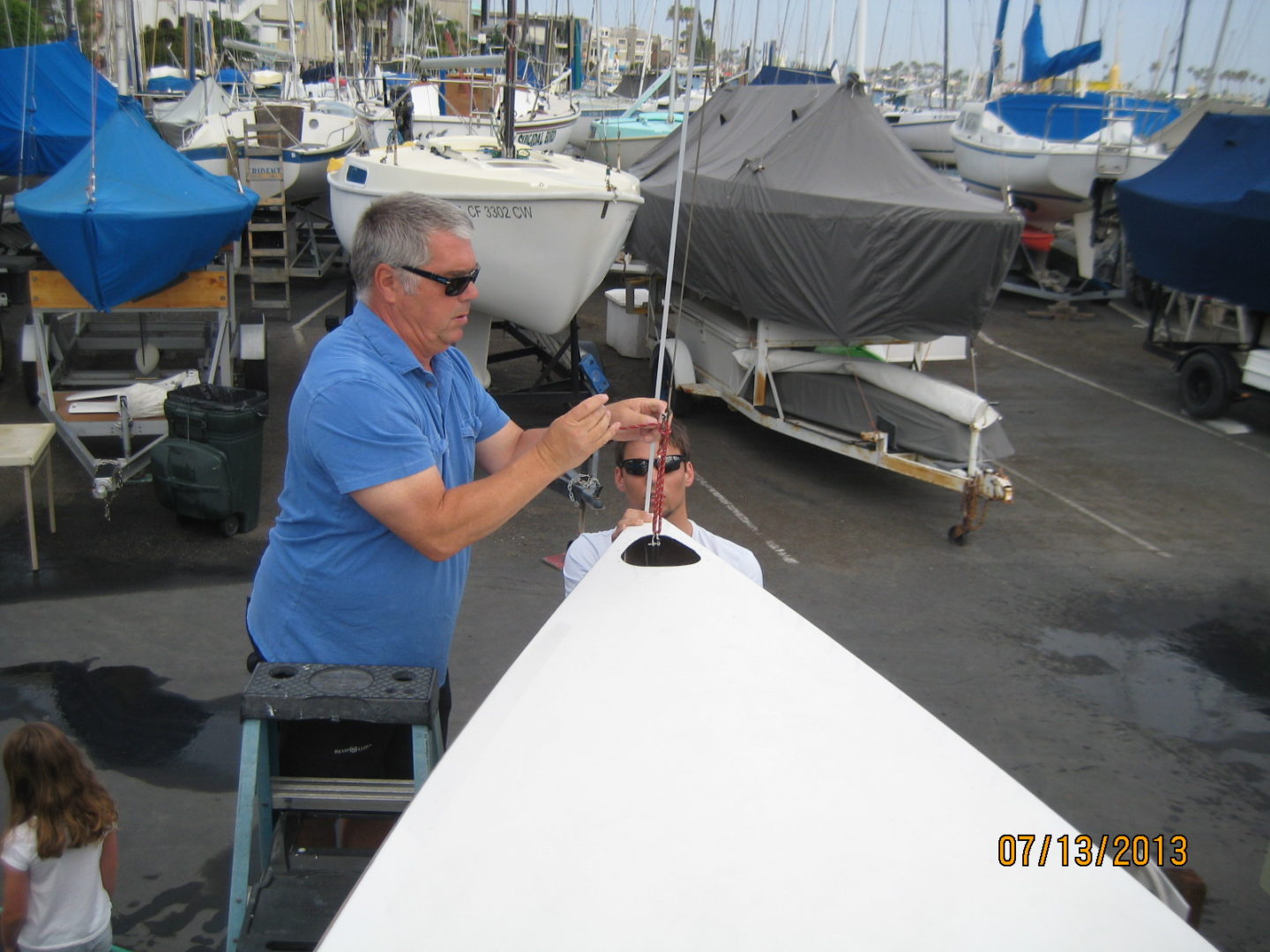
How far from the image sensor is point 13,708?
4.54 m

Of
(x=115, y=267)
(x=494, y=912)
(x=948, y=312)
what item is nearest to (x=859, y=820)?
(x=494, y=912)

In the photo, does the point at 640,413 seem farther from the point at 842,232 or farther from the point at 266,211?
the point at 266,211

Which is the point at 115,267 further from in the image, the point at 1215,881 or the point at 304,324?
the point at 1215,881

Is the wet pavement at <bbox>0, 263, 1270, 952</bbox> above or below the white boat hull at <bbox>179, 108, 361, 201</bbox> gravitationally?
below

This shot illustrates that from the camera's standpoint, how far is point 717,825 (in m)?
1.70

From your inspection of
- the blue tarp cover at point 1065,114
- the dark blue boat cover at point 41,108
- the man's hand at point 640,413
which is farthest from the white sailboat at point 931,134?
the man's hand at point 640,413

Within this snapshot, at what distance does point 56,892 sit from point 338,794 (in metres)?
0.86

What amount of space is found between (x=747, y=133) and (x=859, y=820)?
8231mm

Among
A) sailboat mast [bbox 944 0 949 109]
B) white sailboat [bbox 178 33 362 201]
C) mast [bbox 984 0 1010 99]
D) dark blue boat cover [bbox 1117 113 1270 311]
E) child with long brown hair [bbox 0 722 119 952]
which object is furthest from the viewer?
sailboat mast [bbox 944 0 949 109]

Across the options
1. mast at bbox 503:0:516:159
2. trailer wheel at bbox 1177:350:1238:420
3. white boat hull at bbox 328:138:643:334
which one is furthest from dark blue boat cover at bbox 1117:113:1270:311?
mast at bbox 503:0:516:159

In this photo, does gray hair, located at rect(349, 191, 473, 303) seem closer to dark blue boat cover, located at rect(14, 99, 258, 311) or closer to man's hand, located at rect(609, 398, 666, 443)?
man's hand, located at rect(609, 398, 666, 443)

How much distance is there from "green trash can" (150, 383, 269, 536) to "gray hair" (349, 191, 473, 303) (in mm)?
4374

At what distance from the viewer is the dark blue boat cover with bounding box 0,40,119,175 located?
12453 millimetres
